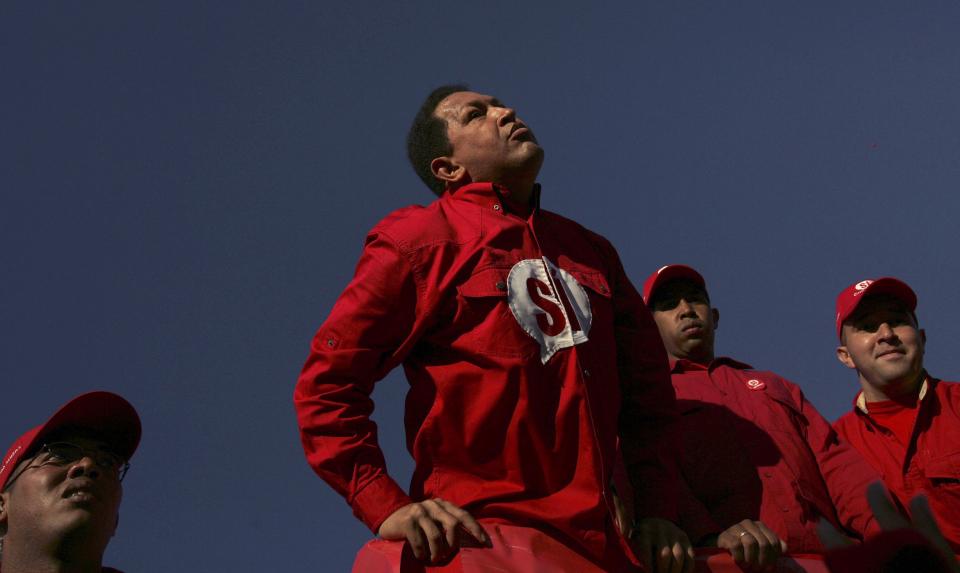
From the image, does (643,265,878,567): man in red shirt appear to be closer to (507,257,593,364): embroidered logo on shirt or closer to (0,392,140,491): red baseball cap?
(507,257,593,364): embroidered logo on shirt

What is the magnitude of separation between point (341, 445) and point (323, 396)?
176 mm

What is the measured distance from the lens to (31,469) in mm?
4727

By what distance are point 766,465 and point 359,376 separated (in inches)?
83.1

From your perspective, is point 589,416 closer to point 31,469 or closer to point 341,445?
point 341,445

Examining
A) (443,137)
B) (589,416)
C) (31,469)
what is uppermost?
(443,137)

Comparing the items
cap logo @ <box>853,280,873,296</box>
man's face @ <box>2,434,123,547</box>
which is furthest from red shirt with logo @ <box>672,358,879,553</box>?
man's face @ <box>2,434,123,547</box>

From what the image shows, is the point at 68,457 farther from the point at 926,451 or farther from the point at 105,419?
the point at 926,451

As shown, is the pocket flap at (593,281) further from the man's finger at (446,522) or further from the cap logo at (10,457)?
the cap logo at (10,457)

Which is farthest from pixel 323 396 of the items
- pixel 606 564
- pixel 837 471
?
pixel 837 471

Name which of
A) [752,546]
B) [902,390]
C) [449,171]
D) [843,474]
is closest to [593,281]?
[449,171]

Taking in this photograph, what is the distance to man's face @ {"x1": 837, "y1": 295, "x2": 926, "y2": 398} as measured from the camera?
6098 mm

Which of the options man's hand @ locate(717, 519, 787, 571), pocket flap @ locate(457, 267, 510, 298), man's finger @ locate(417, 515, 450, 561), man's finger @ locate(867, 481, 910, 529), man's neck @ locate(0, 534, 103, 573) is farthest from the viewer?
man's neck @ locate(0, 534, 103, 573)

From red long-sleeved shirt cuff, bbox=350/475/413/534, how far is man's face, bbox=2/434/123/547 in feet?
4.90

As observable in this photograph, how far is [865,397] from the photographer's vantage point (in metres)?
6.36
